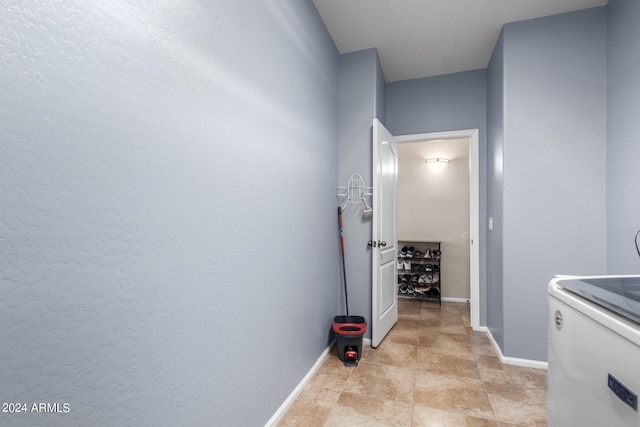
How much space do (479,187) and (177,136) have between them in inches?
126

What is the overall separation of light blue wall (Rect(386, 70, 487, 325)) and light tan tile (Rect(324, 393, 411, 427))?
1.93 meters

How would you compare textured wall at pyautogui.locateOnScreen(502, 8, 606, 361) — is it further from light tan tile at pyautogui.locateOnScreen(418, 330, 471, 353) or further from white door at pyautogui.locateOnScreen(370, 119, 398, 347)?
white door at pyautogui.locateOnScreen(370, 119, 398, 347)

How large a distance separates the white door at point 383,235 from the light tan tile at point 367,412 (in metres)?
0.85

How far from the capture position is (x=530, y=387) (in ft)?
7.33

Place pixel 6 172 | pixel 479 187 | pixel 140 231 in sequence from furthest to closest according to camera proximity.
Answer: pixel 479 187, pixel 140 231, pixel 6 172

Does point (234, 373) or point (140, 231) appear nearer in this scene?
point (140, 231)

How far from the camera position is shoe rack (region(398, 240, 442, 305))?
4.62m

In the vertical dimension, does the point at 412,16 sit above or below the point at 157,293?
above

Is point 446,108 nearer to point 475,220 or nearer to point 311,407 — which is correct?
point 475,220

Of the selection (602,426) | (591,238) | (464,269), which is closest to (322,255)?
(602,426)

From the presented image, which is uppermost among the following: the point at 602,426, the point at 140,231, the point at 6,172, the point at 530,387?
the point at 6,172

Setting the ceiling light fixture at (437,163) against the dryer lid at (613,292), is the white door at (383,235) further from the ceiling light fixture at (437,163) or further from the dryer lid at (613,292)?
the dryer lid at (613,292)

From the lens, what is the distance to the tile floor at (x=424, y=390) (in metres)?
1.88

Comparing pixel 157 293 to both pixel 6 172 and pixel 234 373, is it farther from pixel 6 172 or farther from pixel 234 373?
pixel 234 373
